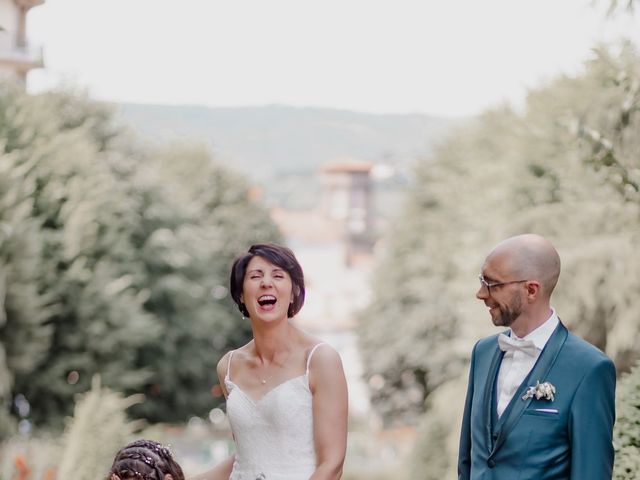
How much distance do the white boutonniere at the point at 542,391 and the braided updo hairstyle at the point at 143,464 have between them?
134cm

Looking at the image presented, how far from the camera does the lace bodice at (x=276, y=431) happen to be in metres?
5.38

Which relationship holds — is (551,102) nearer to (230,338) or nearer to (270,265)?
(230,338)

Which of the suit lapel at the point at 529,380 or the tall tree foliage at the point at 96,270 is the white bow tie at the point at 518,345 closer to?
the suit lapel at the point at 529,380

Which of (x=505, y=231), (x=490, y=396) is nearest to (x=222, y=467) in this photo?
(x=490, y=396)

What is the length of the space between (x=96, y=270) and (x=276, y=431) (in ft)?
91.9

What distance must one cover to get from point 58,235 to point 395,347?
19882 millimetres

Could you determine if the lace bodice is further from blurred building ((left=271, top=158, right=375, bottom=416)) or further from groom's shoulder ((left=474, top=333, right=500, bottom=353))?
blurred building ((left=271, top=158, right=375, bottom=416))

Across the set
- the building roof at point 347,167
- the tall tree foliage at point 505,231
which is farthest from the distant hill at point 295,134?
the tall tree foliage at point 505,231

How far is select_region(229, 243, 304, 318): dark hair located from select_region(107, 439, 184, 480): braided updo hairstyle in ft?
2.71

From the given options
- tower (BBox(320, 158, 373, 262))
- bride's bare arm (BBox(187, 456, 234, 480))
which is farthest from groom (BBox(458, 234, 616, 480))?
tower (BBox(320, 158, 373, 262))

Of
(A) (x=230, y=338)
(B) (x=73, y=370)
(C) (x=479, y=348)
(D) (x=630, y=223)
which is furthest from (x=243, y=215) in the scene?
(C) (x=479, y=348)

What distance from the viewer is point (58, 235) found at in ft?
103

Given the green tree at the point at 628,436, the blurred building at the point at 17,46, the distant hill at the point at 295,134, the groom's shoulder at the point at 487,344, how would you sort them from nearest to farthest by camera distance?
1. the groom's shoulder at the point at 487,344
2. the green tree at the point at 628,436
3. the blurred building at the point at 17,46
4. the distant hill at the point at 295,134

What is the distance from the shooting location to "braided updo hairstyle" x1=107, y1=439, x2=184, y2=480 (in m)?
4.78
